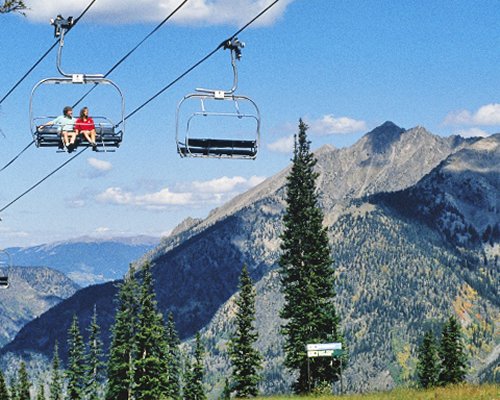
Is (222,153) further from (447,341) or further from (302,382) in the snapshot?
(447,341)

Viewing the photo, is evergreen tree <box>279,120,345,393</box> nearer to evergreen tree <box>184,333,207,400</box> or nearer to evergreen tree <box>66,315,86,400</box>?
evergreen tree <box>184,333,207,400</box>

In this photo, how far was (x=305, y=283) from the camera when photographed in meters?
68.4

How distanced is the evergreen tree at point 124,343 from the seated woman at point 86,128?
6098cm

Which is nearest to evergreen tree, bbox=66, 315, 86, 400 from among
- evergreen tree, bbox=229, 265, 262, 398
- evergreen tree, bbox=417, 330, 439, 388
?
evergreen tree, bbox=229, 265, 262, 398

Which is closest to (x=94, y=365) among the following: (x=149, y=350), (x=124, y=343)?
(x=124, y=343)

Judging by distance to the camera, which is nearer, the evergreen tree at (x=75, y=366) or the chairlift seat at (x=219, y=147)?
the chairlift seat at (x=219, y=147)

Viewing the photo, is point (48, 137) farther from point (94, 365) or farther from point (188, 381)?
point (94, 365)

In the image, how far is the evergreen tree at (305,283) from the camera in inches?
2613

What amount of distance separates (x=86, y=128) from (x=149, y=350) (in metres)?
60.3

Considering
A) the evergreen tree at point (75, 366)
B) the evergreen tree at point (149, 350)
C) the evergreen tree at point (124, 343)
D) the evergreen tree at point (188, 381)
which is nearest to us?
the evergreen tree at point (149, 350)

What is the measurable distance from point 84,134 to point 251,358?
5941 centimetres

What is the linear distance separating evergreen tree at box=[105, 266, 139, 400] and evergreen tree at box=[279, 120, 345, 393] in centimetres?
2089

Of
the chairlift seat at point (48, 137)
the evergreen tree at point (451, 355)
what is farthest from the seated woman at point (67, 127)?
the evergreen tree at point (451, 355)

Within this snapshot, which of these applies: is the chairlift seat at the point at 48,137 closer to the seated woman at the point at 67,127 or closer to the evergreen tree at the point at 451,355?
the seated woman at the point at 67,127
